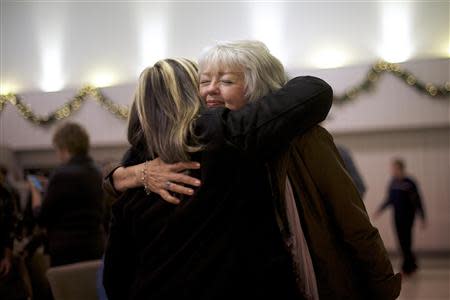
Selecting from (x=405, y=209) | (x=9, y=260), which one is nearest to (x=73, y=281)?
(x=9, y=260)

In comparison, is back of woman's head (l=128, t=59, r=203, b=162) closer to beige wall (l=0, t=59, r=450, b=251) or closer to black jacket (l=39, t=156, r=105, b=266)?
black jacket (l=39, t=156, r=105, b=266)

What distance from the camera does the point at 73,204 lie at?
3.88 metres

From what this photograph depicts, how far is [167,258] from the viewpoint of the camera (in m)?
1.64

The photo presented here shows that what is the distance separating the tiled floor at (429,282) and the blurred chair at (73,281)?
466cm

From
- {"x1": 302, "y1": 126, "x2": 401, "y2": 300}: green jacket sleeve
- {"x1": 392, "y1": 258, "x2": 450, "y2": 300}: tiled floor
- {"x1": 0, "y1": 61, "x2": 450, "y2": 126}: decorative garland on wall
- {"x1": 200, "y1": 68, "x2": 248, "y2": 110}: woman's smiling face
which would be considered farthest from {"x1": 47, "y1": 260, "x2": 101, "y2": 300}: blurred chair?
{"x1": 0, "y1": 61, "x2": 450, "y2": 126}: decorative garland on wall

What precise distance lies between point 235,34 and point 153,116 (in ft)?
27.9

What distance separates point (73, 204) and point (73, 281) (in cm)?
119

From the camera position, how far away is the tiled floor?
21.7 feet

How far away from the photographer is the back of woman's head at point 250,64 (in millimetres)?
1785

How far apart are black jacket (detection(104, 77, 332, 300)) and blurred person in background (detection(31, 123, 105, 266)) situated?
229 cm

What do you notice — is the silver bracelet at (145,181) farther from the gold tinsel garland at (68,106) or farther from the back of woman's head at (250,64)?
the gold tinsel garland at (68,106)

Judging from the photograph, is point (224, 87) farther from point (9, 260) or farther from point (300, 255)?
point (9, 260)

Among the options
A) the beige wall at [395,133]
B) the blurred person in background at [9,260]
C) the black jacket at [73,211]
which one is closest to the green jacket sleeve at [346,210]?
the black jacket at [73,211]

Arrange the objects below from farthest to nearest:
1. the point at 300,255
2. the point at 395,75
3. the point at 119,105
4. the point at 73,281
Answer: the point at 119,105
the point at 395,75
the point at 73,281
the point at 300,255
